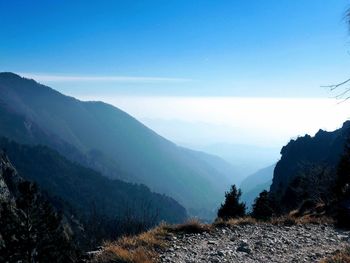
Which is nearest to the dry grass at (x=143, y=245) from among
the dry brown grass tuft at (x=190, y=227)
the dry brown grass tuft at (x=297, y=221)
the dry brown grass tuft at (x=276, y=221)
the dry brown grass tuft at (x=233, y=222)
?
the dry brown grass tuft at (x=190, y=227)

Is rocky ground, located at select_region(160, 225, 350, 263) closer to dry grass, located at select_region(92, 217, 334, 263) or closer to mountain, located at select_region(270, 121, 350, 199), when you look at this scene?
dry grass, located at select_region(92, 217, 334, 263)

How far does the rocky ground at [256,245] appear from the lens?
11523mm

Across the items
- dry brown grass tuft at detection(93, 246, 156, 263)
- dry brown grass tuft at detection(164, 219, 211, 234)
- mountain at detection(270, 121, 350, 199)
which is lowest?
dry brown grass tuft at detection(93, 246, 156, 263)

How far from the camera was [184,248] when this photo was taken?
12.2m

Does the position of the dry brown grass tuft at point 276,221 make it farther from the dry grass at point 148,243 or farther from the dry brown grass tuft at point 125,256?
the dry brown grass tuft at point 125,256

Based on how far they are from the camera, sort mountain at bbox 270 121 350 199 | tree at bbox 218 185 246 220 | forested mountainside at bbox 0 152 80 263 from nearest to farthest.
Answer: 1. forested mountainside at bbox 0 152 80 263
2. tree at bbox 218 185 246 220
3. mountain at bbox 270 121 350 199

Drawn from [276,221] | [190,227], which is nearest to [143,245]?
[190,227]

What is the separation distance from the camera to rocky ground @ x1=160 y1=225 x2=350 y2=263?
1152cm

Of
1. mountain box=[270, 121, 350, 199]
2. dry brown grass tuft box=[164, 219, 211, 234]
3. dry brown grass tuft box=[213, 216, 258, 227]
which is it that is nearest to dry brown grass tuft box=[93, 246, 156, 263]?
dry brown grass tuft box=[164, 219, 211, 234]

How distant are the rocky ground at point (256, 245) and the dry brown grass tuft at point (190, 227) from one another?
40cm

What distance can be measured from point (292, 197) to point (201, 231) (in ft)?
217

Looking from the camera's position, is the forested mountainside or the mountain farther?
the mountain

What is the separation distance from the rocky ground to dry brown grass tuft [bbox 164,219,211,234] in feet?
1.30

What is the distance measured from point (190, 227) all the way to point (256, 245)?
286cm
